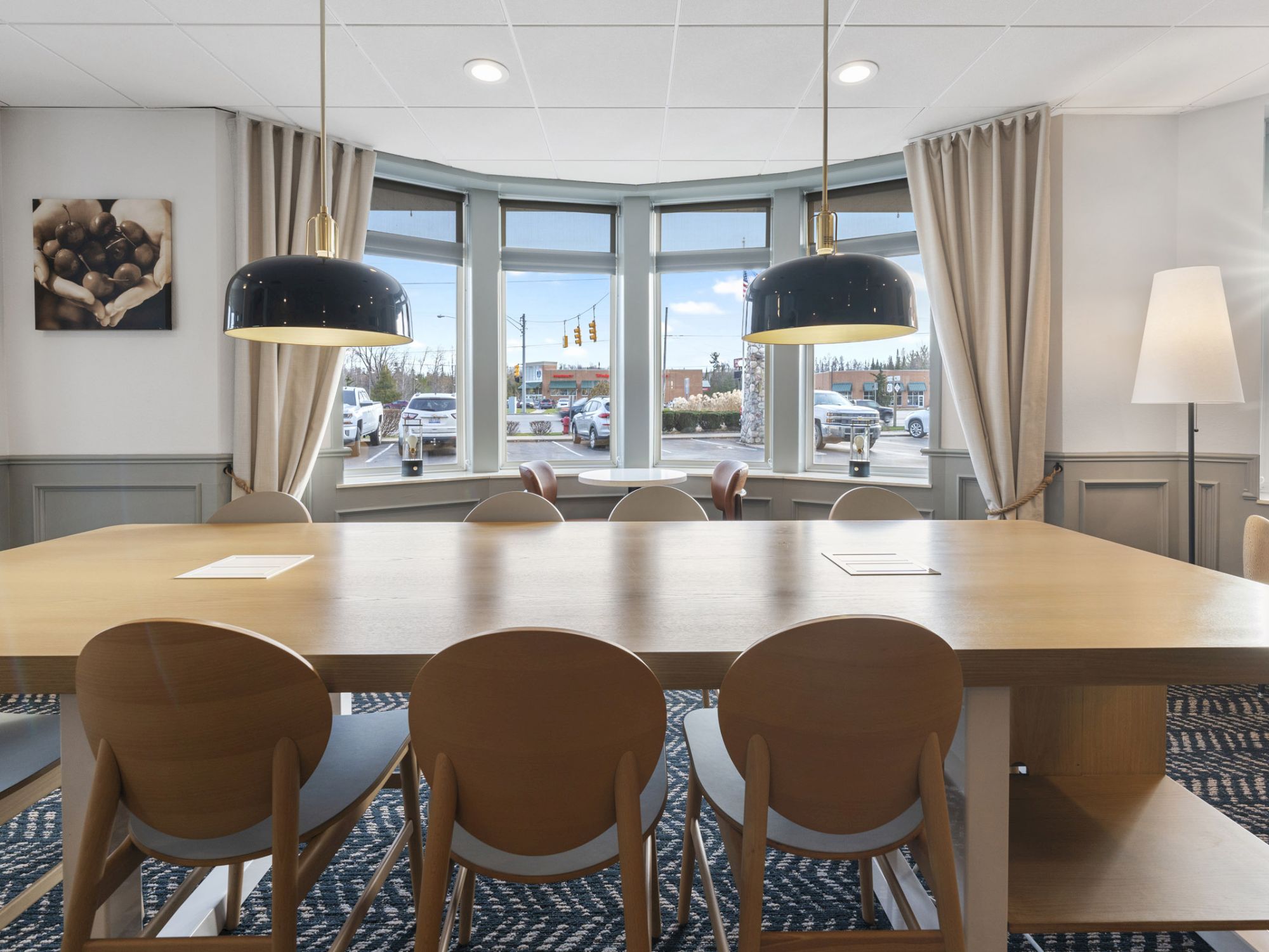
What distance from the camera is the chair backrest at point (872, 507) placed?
2.76 metres

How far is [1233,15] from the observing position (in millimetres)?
2791

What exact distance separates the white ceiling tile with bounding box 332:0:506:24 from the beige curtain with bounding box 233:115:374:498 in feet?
4.15

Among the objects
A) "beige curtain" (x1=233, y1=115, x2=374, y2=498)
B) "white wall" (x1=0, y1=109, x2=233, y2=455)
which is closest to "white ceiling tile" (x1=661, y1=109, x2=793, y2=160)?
"beige curtain" (x1=233, y1=115, x2=374, y2=498)

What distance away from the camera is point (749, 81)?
3.34m

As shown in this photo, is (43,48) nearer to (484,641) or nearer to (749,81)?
(749,81)

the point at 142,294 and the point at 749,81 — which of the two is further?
the point at 142,294

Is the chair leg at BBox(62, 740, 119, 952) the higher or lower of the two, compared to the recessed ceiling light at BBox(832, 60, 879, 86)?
lower

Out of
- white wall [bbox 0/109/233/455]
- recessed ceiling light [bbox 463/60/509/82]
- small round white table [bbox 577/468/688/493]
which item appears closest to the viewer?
recessed ceiling light [bbox 463/60/509/82]

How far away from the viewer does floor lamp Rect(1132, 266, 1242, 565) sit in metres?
3.17

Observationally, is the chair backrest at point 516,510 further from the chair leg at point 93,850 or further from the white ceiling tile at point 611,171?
the white ceiling tile at point 611,171

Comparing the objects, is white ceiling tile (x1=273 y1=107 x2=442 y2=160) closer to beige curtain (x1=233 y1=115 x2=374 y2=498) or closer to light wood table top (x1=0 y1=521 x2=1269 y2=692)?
beige curtain (x1=233 y1=115 x2=374 y2=498)

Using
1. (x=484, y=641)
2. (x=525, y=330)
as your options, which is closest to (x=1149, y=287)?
(x=525, y=330)

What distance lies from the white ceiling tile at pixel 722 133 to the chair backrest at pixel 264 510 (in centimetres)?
276

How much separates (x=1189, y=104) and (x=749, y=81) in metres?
2.37
